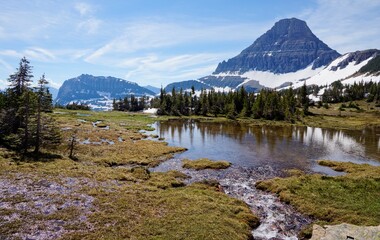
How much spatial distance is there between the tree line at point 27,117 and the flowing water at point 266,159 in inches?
865

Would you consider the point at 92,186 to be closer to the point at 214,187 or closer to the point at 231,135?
the point at 214,187

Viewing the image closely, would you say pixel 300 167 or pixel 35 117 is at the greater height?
pixel 35 117

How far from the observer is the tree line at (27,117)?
4653cm

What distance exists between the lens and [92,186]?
33.7 meters

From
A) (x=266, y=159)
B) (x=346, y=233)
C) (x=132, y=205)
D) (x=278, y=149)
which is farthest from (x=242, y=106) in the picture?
(x=346, y=233)

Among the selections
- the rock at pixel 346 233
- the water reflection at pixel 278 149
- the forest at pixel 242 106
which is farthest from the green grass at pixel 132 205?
the forest at pixel 242 106

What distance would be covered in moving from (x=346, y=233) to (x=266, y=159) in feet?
116

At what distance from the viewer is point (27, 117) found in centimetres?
4619

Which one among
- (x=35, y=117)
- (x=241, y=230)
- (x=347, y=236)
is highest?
(x=35, y=117)

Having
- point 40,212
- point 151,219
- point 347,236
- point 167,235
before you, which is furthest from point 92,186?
point 347,236

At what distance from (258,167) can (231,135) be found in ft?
135

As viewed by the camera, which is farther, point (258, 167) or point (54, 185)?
point (258, 167)

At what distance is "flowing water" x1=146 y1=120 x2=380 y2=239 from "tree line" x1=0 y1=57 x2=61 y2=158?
21979 millimetres

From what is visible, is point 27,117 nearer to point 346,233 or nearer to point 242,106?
point 346,233
